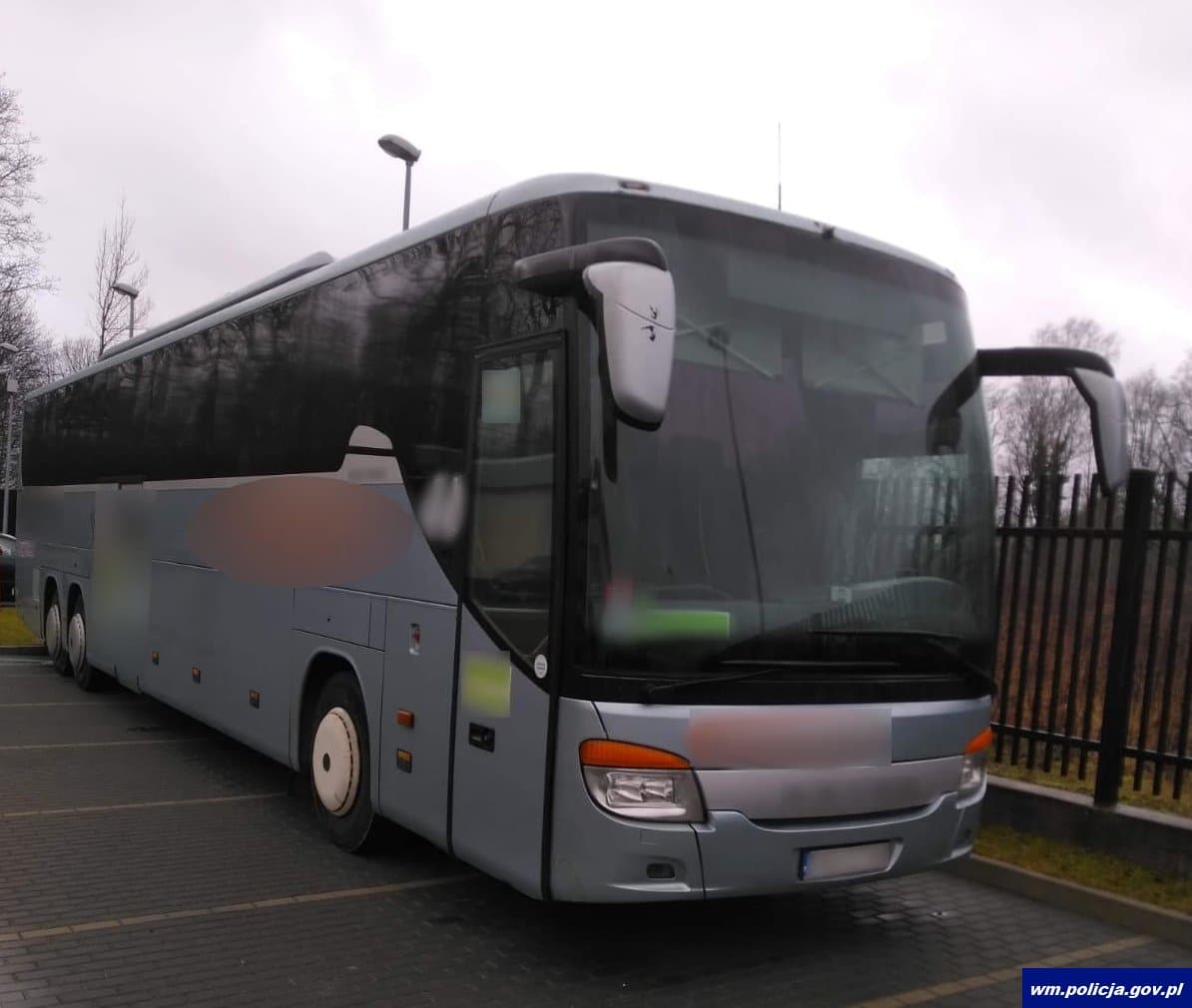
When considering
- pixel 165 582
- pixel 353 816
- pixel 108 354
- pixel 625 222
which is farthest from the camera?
pixel 108 354

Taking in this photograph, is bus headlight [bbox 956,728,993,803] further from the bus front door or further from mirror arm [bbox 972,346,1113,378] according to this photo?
the bus front door

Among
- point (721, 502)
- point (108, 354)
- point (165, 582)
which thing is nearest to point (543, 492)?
point (721, 502)

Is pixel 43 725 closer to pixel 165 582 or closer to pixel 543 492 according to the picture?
pixel 165 582

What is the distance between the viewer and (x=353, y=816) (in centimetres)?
658

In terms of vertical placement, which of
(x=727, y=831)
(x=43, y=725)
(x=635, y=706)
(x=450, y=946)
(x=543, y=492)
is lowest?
(x=43, y=725)

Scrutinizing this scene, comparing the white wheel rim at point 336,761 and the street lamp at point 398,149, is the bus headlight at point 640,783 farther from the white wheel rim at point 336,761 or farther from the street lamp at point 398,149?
the street lamp at point 398,149

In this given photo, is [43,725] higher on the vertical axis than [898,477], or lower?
lower

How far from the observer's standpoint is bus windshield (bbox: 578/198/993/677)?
15.0ft

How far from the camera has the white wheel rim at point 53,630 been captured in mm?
13919

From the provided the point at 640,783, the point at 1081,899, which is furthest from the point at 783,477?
the point at 1081,899

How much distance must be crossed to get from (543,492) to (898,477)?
5.24 feet

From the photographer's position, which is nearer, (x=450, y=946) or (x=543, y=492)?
(x=543, y=492)

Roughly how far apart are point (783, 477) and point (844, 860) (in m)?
1.64

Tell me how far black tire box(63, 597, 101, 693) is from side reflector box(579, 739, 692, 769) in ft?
32.1
